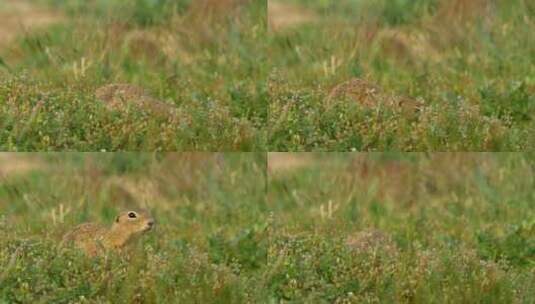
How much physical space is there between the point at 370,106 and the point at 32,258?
2.54 meters

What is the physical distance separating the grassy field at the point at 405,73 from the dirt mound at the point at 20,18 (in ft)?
5.10

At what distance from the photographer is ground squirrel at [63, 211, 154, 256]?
415 inches

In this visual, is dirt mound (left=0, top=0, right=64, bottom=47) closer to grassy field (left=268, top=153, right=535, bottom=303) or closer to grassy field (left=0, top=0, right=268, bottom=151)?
grassy field (left=0, top=0, right=268, bottom=151)

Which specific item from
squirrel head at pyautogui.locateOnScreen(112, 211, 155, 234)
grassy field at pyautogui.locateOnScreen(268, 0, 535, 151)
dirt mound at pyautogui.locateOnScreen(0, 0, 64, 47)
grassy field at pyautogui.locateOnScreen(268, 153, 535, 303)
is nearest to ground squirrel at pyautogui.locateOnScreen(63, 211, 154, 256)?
squirrel head at pyautogui.locateOnScreen(112, 211, 155, 234)

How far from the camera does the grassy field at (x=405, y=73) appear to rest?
1072 cm

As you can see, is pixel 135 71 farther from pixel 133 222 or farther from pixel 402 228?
pixel 402 228

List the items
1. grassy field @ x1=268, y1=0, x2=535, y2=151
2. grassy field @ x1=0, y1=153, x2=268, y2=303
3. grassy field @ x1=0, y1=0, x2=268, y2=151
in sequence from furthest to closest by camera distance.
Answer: grassy field @ x1=268, y1=0, x2=535, y2=151 → grassy field @ x1=0, y1=0, x2=268, y2=151 → grassy field @ x1=0, y1=153, x2=268, y2=303

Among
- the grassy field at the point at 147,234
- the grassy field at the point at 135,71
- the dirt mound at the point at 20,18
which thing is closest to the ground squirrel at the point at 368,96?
the grassy field at the point at 135,71

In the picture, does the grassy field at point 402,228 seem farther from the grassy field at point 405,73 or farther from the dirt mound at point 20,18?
the dirt mound at point 20,18

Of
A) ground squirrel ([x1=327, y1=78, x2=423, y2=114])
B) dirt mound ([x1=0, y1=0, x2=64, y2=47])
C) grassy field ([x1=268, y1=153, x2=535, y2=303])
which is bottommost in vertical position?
grassy field ([x1=268, y1=153, x2=535, y2=303])

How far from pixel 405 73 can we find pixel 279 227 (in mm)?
1442

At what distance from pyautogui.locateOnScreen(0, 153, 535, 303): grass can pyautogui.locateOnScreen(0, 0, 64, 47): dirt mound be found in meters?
0.90

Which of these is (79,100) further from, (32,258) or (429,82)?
(429,82)

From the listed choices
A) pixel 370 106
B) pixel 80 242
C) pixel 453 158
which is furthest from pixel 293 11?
pixel 80 242
